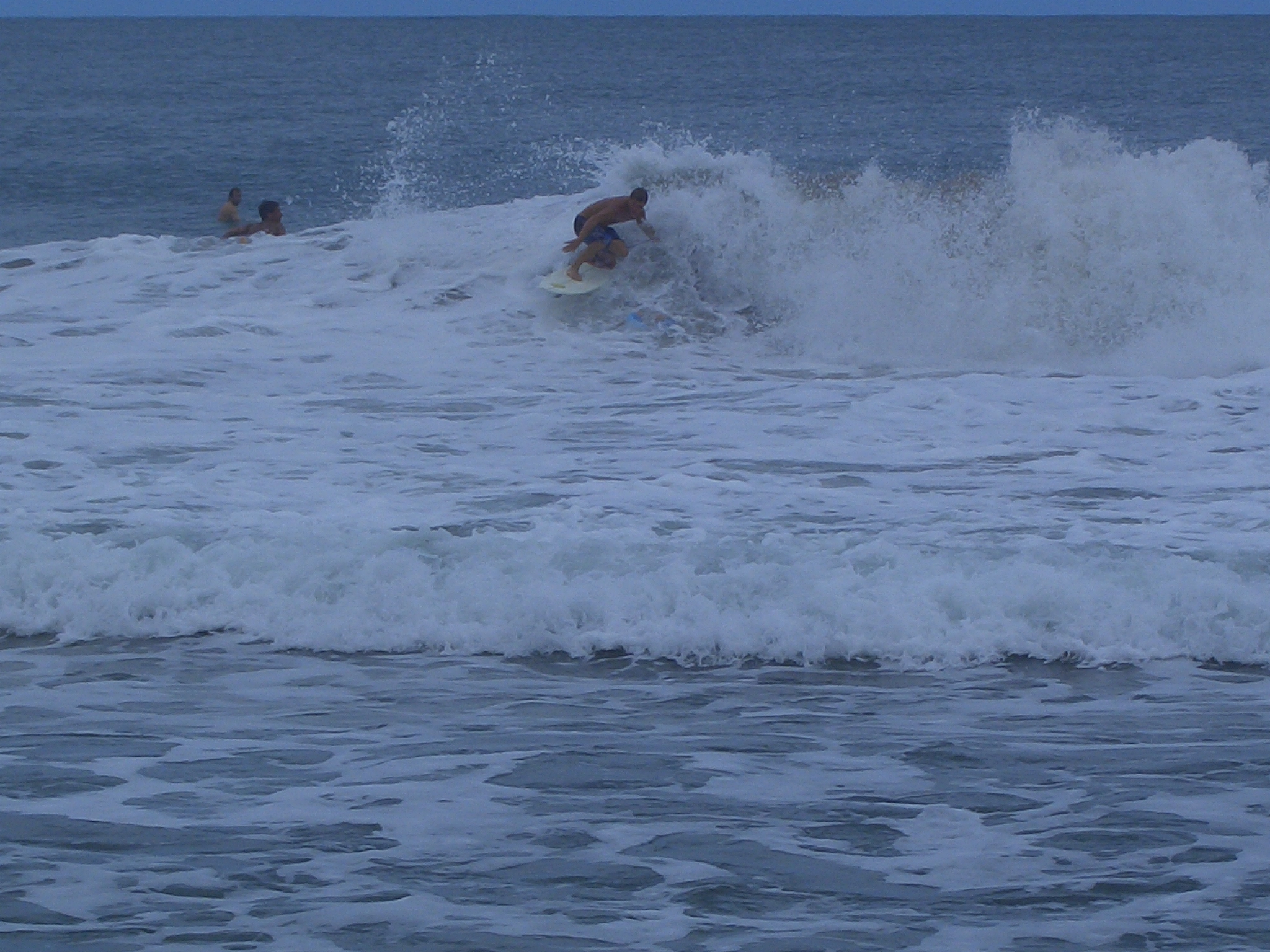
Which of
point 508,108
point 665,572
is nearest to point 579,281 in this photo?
point 665,572

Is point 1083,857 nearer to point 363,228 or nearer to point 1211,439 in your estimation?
point 1211,439

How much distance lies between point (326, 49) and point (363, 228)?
6730 centimetres

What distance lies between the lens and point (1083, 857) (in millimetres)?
3807

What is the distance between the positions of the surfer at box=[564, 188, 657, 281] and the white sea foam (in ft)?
0.63

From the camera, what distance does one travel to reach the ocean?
3709mm

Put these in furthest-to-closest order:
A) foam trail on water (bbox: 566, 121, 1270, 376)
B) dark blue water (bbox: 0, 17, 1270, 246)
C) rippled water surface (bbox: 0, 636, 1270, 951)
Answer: dark blue water (bbox: 0, 17, 1270, 246)
foam trail on water (bbox: 566, 121, 1270, 376)
rippled water surface (bbox: 0, 636, 1270, 951)

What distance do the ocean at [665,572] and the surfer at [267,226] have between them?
33 cm

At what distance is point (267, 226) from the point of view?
16.1m

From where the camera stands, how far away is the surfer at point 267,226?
16016 mm

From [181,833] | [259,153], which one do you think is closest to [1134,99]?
[259,153]

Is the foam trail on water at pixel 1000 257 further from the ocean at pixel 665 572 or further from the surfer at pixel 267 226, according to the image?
the surfer at pixel 267 226

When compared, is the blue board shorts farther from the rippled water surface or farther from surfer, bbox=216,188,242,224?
the rippled water surface

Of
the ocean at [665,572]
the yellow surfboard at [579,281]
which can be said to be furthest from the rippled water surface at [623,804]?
the yellow surfboard at [579,281]

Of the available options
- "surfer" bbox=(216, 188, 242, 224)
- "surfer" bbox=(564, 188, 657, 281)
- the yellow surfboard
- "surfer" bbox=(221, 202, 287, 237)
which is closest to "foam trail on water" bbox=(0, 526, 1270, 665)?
the yellow surfboard
